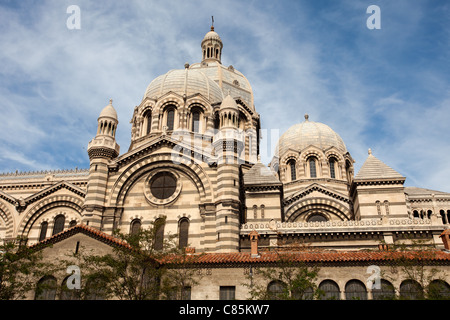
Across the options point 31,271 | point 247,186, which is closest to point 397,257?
point 247,186

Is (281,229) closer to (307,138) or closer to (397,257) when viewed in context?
(397,257)

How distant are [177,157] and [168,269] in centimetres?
941

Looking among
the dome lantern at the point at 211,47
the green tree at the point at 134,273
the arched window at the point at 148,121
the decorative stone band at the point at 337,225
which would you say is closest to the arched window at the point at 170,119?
the arched window at the point at 148,121

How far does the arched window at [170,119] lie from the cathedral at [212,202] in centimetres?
12

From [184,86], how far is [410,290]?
2443cm

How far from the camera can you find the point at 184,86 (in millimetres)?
36156

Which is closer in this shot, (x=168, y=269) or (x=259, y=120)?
(x=168, y=269)

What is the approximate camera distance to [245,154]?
3953cm

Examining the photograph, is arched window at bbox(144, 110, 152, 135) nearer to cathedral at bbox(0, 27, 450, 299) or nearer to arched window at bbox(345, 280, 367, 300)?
cathedral at bbox(0, 27, 450, 299)

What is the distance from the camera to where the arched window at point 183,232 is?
25.4 metres

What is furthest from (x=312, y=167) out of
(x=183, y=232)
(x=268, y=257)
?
(x=268, y=257)

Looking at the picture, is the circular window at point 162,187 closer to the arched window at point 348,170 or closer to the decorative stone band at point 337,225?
the decorative stone band at point 337,225
